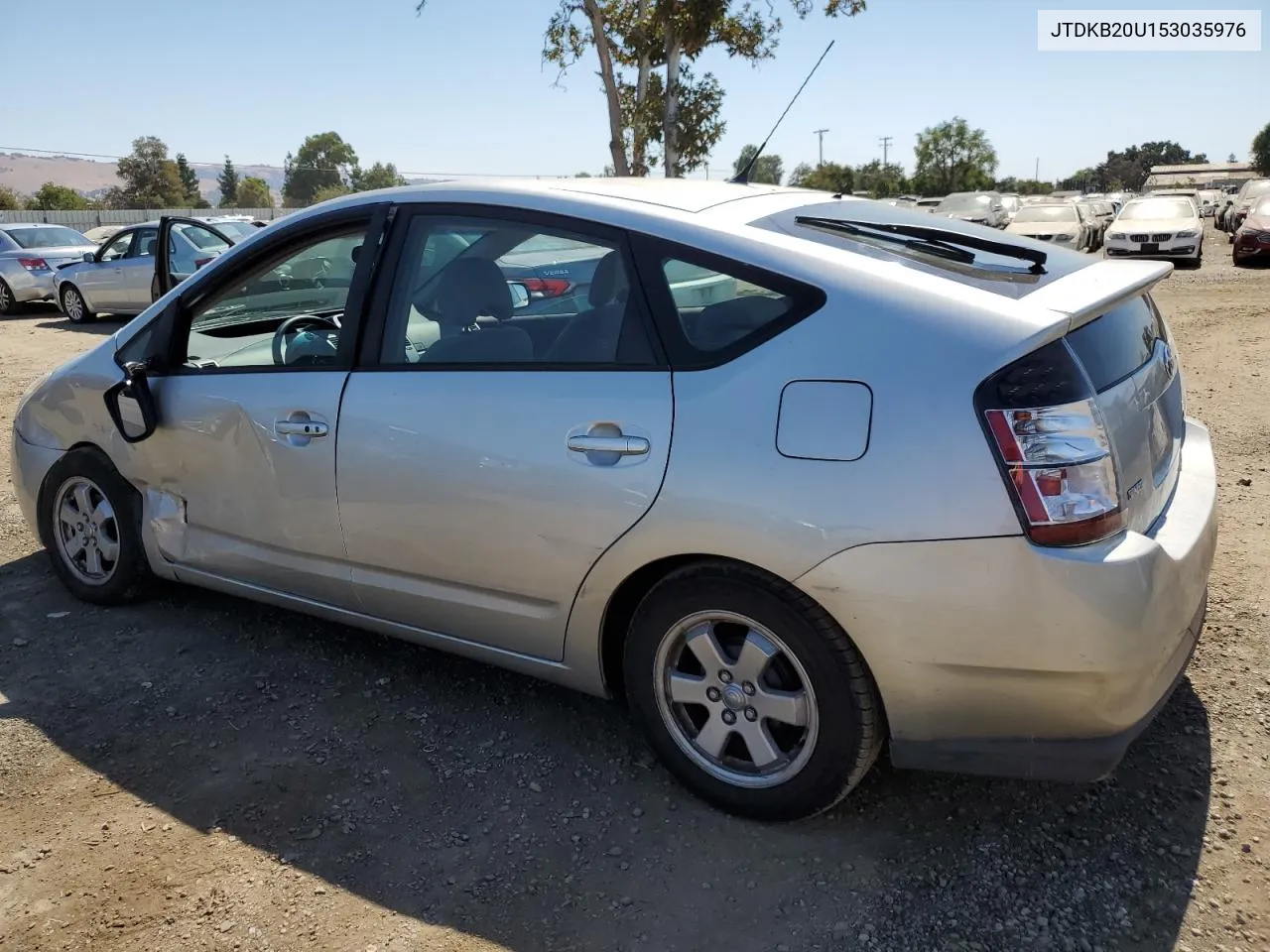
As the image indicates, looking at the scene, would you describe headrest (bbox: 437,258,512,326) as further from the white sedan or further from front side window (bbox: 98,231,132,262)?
the white sedan

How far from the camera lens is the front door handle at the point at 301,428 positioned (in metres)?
3.18

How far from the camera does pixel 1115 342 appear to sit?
254cm

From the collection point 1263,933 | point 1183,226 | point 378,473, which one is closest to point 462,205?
point 378,473

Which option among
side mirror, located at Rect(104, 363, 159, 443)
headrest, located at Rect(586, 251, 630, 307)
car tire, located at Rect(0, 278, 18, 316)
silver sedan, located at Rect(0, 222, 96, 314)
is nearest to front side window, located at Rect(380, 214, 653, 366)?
headrest, located at Rect(586, 251, 630, 307)

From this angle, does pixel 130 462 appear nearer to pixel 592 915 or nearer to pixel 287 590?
pixel 287 590

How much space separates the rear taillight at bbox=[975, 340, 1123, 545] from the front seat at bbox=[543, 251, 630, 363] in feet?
3.30

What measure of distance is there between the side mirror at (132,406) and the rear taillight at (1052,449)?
118 inches

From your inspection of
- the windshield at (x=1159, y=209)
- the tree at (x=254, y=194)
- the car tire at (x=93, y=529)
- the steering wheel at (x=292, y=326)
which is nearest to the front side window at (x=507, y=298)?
the steering wheel at (x=292, y=326)

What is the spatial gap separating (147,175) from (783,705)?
8467 centimetres

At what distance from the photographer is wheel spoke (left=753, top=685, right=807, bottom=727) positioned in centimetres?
250

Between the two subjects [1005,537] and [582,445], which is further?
[582,445]

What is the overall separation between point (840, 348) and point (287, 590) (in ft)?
7.32

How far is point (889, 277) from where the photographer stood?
7.97ft

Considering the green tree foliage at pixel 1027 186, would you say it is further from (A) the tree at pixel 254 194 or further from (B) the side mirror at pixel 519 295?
(B) the side mirror at pixel 519 295
